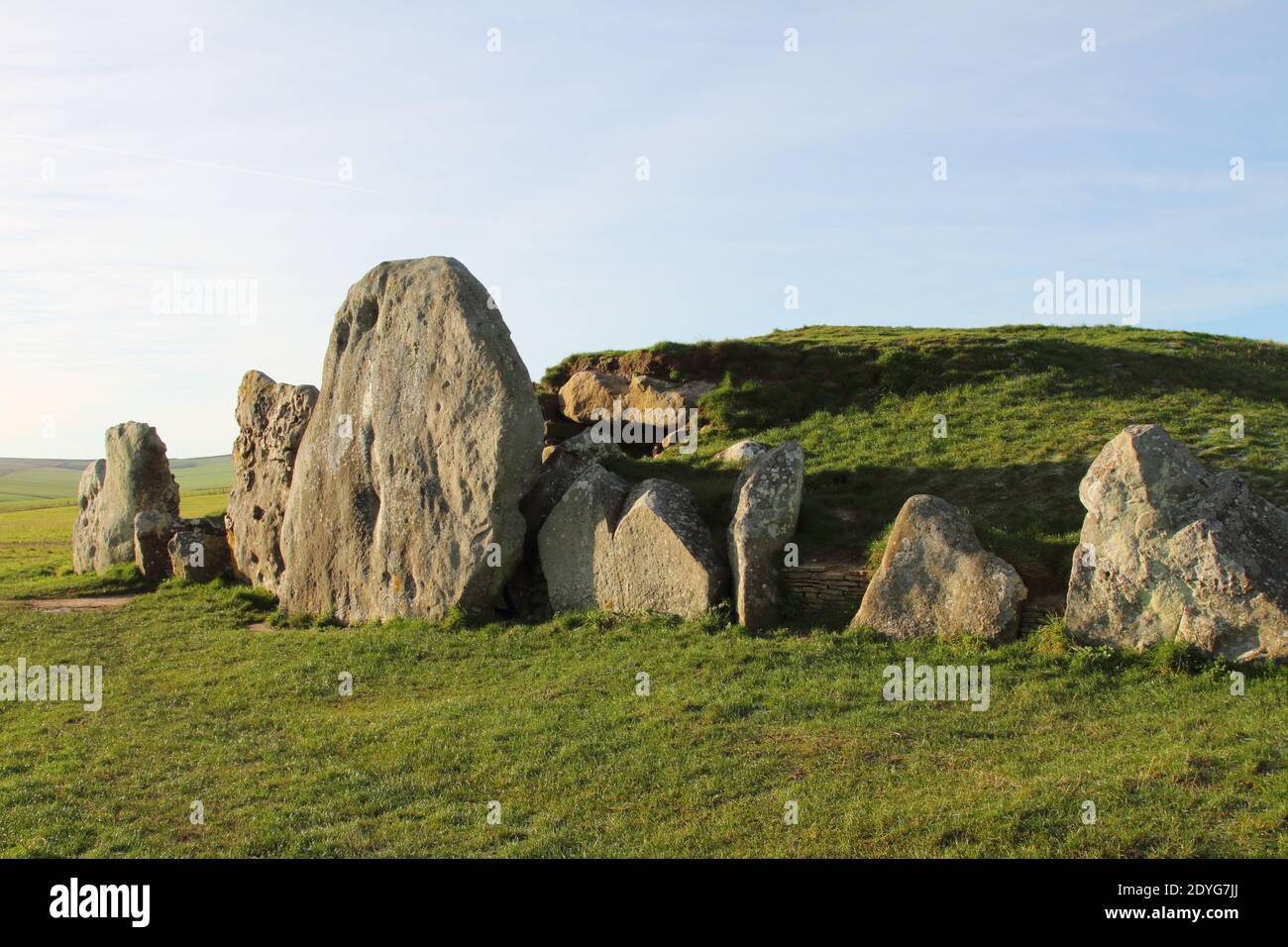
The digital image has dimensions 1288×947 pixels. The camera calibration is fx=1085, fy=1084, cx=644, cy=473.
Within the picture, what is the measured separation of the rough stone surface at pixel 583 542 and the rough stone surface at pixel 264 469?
23.2ft

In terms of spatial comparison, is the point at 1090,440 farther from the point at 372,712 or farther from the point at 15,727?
the point at 15,727

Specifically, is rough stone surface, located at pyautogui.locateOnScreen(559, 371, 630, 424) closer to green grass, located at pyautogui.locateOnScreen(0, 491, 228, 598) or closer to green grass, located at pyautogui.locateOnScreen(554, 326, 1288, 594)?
green grass, located at pyautogui.locateOnScreen(554, 326, 1288, 594)

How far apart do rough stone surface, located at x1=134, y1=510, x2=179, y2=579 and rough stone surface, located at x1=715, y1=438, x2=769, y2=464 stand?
519 inches

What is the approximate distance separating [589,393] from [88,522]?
13.5m

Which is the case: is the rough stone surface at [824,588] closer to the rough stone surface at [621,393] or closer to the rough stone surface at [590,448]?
the rough stone surface at [590,448]

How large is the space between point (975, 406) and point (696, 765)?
1489 cm

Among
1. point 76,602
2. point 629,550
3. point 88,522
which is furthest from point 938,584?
point 88,522

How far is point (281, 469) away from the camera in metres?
23.6

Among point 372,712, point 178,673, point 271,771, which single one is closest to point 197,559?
point 178,673

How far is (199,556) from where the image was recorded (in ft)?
80.2

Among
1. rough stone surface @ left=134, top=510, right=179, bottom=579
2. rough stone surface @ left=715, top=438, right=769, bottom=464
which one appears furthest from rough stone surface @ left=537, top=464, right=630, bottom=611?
rough stone surface @ left=134, top=510, right=179, bottom=579

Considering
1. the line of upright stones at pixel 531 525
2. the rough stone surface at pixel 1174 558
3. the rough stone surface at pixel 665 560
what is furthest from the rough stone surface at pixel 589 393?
the rough stone surface at pixel 1174 558

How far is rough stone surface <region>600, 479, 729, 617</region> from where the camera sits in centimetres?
1734

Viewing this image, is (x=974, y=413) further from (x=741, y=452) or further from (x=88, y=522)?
(x=88, y=522)
